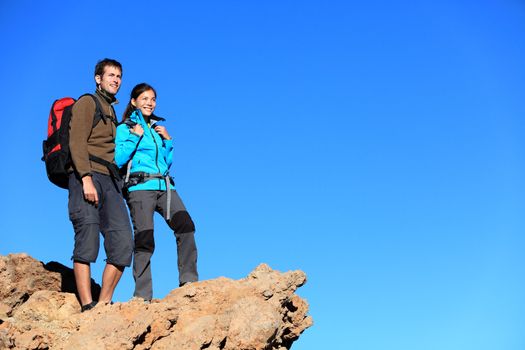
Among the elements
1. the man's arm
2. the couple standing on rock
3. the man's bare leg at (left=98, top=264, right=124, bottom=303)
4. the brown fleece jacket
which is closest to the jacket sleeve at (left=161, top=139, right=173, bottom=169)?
the couple standing on rock

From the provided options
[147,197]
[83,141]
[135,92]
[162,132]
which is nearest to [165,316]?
[147,197]

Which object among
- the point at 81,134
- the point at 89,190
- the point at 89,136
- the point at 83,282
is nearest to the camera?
the point at 83,282

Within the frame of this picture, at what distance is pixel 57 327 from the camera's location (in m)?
7.30

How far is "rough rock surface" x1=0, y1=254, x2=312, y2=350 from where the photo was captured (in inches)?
275

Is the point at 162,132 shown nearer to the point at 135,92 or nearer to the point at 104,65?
the point at 135,92

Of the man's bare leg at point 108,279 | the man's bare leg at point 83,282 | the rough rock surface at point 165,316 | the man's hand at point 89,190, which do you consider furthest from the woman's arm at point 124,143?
the rough rock surface at point 165,316

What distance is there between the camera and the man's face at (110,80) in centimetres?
932

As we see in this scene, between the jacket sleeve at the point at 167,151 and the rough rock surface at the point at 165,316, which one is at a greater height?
the jacket sleeve at the point at 167,151

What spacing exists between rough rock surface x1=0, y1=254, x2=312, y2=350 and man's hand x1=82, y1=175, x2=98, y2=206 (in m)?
1.28

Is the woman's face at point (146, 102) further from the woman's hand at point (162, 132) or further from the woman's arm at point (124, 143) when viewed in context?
the woman's arm at point (124, 143)

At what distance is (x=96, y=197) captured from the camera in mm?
8586

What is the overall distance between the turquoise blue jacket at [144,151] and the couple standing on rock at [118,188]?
0.05 feet

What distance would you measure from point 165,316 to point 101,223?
188cm

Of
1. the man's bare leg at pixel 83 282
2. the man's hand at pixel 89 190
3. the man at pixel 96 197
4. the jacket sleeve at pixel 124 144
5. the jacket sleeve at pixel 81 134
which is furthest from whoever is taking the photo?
the jacket sleeve at pixel 124 144
